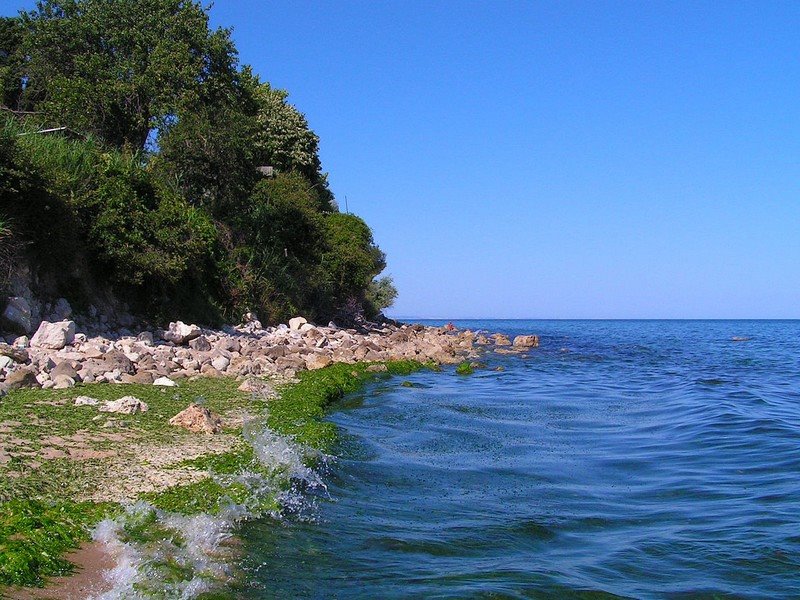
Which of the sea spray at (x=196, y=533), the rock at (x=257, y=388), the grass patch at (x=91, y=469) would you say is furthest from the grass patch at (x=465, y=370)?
the sea spray at (x=196, y=533)

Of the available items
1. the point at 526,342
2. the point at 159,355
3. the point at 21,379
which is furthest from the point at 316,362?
the point at 526,342

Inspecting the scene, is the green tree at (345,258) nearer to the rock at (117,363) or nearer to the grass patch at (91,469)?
the rock at (117,363)

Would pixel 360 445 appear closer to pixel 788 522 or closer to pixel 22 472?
pixel 22 472

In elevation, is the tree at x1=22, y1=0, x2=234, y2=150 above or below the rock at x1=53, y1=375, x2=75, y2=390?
above

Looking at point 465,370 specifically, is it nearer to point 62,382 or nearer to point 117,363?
point 117,363

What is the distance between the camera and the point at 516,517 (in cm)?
677

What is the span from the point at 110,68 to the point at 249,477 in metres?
22.7

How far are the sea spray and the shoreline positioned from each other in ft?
0.36

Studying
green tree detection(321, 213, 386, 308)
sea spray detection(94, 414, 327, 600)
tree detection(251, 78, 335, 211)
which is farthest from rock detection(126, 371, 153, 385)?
tree detection(251, 78, 335, 211)

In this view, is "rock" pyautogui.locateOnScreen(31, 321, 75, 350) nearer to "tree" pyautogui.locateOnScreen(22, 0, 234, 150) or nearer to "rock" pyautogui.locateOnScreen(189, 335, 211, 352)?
"rock" pyautogui.locateOnScreen(189, 335, 211, 352)

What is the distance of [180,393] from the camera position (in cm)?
1109

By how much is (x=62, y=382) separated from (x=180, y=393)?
1691 millimetres

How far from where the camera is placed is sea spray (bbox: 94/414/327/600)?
4.57m

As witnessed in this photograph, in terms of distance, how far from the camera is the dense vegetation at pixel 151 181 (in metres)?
16.1
